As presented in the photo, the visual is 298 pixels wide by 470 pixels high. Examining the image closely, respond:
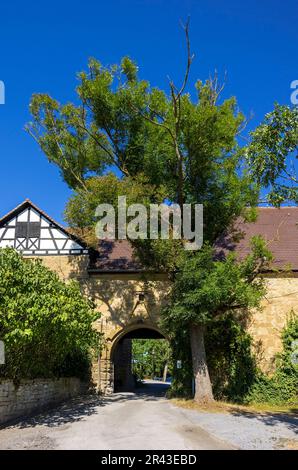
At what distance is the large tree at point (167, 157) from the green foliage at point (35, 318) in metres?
3.55

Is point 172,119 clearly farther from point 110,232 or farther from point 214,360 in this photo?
point 214,360

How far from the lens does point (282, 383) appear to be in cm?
1638

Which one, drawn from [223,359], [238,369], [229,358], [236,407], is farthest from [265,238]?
[236,407]

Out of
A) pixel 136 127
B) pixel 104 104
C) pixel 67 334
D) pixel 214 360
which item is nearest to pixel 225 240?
pixel 214 360

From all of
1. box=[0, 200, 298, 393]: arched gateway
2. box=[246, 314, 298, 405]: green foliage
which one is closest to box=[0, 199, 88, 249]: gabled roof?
box=[0, 200, 298, 393]: arched gateway

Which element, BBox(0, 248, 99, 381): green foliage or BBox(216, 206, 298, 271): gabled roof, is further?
BBox(216, 206, 298, 271): gabled roof

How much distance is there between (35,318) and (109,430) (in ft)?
10.4

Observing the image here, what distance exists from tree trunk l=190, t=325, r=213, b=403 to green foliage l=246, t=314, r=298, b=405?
2.59 meters

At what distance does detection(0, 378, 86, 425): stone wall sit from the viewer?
35.2 feet

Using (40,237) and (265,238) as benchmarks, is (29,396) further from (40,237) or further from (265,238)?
(265,238)

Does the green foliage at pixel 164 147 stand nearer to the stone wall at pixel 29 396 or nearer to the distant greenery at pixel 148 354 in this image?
the stone wall at pixel 29 396

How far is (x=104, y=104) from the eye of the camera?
15.4m

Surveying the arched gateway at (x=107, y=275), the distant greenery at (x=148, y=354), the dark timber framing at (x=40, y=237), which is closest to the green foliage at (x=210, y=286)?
the arched gateway at (x=107, y=275)

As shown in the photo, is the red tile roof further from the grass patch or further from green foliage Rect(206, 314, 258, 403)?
the grass patch
